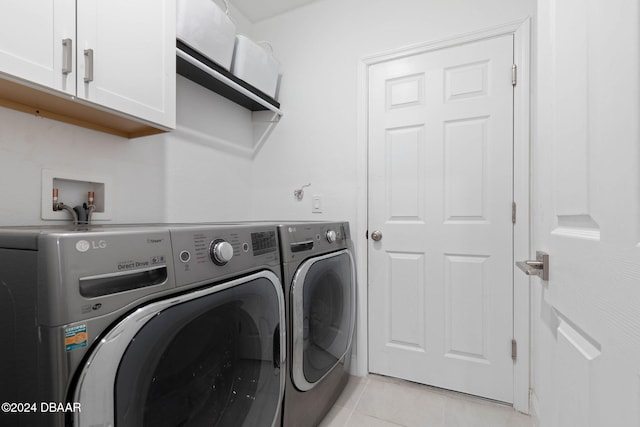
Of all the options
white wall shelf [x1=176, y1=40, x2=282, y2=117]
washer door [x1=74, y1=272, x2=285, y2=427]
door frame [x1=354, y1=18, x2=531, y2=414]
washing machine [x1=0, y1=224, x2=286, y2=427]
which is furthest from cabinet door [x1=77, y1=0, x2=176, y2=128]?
door frame [x1=354, y1=18, x2=531, y2=414]

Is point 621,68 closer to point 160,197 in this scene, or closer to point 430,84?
point 430,84

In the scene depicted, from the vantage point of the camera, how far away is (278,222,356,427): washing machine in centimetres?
116

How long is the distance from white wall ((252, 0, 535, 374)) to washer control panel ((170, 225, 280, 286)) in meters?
1.03

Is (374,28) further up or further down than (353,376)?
further up

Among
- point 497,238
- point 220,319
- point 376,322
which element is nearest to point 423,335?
point 376,322

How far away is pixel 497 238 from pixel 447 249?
0.27 m

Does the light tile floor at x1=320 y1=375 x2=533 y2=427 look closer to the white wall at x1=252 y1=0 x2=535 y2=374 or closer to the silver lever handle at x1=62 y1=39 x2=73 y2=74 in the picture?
the white wall at x1=252 y1=0 x2=535 y2=374

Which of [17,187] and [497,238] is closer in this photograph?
[17,187]

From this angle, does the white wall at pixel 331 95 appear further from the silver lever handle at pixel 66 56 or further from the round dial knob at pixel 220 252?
the silver lever handle at pixel 66 56

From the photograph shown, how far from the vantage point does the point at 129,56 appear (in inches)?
43.3

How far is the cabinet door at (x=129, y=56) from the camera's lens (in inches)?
38.4

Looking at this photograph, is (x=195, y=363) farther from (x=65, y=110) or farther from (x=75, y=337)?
(x=65, y=110)

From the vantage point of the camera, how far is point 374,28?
75.4 inches

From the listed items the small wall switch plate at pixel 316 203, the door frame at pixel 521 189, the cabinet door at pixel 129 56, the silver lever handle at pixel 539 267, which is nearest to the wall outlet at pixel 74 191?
the cabinet door at pixel 129 56
